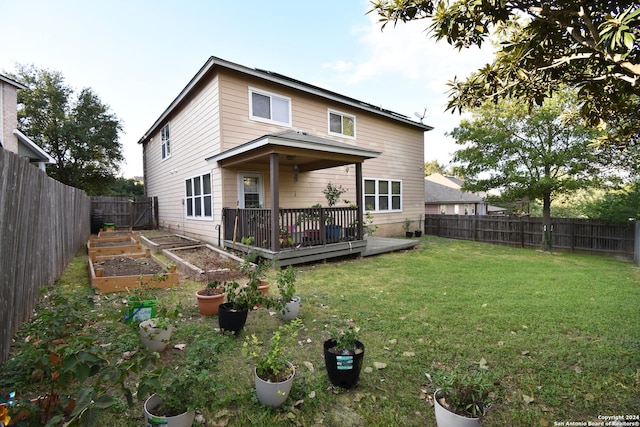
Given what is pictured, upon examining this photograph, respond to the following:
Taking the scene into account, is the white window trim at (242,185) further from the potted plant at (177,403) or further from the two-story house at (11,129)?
the two-story house at (11,129)

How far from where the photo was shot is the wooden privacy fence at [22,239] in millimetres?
2793

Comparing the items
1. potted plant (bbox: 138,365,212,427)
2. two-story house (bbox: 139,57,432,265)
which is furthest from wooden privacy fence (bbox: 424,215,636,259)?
potted plant (bbox: 138,365,212,427)

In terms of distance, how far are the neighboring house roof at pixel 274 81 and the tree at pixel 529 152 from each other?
330cm

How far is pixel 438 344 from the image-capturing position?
11.0 feet

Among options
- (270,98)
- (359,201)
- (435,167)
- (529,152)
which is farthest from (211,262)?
(435,167)

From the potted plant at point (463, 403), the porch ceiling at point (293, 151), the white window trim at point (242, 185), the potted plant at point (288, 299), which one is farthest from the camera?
the white window trim at point (242, 185)

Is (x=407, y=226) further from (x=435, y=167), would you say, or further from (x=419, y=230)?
(x=435, y=167)

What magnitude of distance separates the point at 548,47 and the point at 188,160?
1117 cm

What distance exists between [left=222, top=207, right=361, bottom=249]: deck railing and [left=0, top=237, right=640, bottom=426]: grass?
4.91 feet

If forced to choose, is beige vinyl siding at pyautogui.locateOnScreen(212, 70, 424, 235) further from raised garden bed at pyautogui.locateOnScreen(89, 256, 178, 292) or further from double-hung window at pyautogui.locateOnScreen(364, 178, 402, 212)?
raised garden bed at pyautogui.locateOnScreen(89, 256, 178, 292)

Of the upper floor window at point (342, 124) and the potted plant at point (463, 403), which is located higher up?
the upper floor window at point (342, 124)

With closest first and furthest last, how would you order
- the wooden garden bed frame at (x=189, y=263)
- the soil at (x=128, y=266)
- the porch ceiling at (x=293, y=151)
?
the soil at (x=128, y=266), the wooden garden bed frame at (x=189, y=263), the porch ceiling at (x=293, y=151)

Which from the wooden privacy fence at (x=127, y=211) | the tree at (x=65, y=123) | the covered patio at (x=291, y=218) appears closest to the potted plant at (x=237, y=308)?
the covered patio at (x=291, y=218)

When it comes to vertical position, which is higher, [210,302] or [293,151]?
[293,151]
